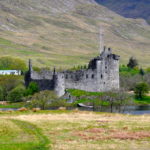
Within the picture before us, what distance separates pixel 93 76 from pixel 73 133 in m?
87.8

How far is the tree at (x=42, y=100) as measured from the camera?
108 m

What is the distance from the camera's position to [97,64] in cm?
13675

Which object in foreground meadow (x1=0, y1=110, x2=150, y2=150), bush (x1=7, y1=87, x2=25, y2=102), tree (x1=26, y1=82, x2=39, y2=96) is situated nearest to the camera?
foreground meadow (x1=0, y1=110, x2=150, y2=150)

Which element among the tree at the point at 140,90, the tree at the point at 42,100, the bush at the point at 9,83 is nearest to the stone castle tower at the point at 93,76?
the tree at the point at 140,90

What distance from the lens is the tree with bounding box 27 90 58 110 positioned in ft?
353

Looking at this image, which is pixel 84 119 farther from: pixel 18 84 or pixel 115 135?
pixel 18 84

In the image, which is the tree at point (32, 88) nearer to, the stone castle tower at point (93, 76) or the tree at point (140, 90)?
the stone castle tower at point (93, 76)

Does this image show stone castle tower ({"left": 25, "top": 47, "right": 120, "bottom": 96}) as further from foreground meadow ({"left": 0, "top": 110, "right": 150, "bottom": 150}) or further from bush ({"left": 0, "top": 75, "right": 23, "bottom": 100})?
foreground meadow ({"left": 0, "top": 110, "right": 150, "bottom": 150})

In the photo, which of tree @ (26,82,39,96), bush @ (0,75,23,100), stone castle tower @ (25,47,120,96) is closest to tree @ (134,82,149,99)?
stone castle tower @ (25,47,120,96)

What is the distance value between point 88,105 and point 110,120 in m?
59.6

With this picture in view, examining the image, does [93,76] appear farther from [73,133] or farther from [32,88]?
[73,133]

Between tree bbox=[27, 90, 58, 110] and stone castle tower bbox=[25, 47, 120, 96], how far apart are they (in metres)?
16.6

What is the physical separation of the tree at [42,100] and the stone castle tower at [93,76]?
1658cm

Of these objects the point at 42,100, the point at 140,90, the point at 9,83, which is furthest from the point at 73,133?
the point at 9,83
